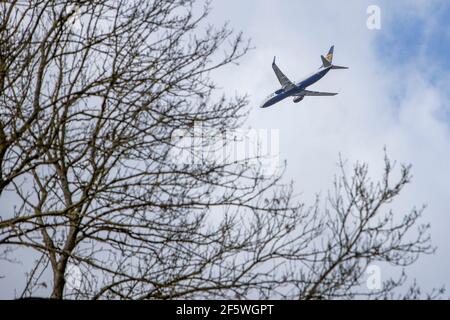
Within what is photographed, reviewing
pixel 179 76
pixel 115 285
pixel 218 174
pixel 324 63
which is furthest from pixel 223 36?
pixel 324 63

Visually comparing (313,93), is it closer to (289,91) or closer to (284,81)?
(289,91)

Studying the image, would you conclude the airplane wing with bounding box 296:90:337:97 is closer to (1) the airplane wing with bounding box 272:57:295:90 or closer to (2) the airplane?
(2) the airplane

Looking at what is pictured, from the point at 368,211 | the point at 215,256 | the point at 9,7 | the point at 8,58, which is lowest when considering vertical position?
the point at 215,256

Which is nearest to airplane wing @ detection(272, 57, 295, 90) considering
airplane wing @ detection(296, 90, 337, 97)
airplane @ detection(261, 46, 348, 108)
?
airplane @ detection(261, 46, 348, 108)

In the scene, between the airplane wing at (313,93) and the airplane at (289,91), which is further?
the airplane at (289,91)

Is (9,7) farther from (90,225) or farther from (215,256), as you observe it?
(215,256)

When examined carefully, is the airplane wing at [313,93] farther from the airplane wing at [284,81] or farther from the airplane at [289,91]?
the airplane wing at [284,81]

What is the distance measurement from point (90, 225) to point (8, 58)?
2265 millimetres

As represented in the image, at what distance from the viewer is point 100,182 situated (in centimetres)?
779

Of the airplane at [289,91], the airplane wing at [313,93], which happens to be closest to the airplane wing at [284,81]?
the airplane at [289,91]

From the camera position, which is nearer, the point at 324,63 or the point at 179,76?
the point at 179,76
